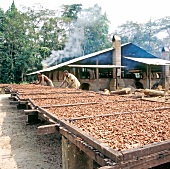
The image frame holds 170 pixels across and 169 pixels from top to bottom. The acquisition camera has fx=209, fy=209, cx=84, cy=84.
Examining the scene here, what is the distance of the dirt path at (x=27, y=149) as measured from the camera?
349 cm

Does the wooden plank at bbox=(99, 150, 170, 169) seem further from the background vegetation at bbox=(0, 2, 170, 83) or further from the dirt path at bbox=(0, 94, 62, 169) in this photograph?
the background vegetation at bbox=(0, 2, 170, 83)

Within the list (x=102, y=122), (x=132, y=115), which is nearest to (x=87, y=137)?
(x=102, y=122)

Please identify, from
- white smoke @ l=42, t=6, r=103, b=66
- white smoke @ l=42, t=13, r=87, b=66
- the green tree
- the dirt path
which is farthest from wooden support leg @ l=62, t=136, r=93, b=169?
white smoke @ l=42, t=6, r=103, b=66

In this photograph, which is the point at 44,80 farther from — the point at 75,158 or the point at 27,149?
the point at 75,158

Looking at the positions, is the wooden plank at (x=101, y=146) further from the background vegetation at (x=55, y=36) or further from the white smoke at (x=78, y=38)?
the white smoke at (x=78, y=38)

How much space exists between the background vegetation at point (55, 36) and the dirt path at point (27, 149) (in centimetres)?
2574

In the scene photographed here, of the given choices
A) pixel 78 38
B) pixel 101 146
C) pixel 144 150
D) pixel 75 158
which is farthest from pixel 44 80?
pixel 78 38

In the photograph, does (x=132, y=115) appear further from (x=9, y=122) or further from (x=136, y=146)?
(x=9, y=122)

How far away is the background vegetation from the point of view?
29938 mm

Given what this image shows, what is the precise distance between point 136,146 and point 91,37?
39.9 m

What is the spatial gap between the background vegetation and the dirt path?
1014 inches

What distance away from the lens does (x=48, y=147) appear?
4.37 m

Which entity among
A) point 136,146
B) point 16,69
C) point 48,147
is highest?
point 16,69

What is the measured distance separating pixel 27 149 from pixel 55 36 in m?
32.8
